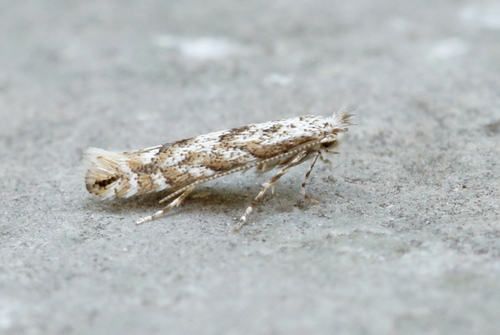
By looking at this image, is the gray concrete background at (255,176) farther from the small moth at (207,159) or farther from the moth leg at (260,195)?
the small moth at (207,159)

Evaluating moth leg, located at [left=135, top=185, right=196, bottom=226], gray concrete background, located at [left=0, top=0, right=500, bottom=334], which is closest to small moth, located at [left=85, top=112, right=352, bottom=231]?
moth leg, located at [left=135, top=185, right=196, bottom=226]

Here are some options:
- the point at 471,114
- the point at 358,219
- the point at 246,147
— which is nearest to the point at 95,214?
the point at 246,147

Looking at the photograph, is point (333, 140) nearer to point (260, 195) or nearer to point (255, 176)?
point (260, 195)

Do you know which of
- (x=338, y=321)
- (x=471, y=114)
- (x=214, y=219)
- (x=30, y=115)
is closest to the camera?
(x=338, y=321)

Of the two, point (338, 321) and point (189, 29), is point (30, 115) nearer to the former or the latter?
point (189, 29)

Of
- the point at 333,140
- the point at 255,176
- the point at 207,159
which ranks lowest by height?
the point at 255,176

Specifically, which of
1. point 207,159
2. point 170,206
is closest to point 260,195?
point 207,159

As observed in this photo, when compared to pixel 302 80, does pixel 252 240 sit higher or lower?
lower
